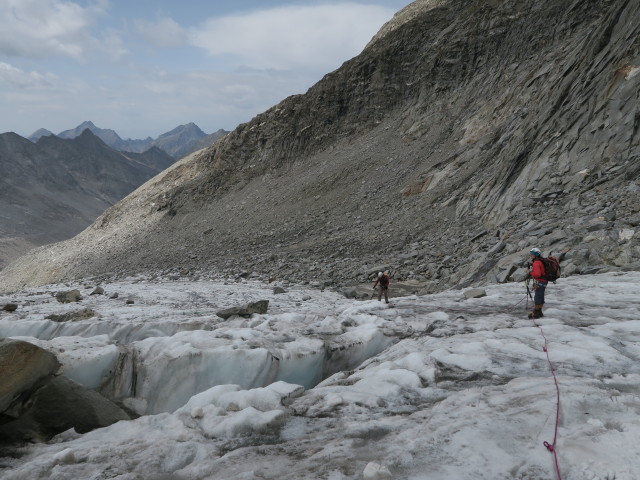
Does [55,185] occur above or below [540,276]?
above

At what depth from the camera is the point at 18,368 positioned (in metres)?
4.99

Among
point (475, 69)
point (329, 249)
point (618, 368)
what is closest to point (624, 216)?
point (618, 368)

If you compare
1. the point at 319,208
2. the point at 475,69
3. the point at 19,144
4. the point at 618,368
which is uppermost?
the point at 19,144

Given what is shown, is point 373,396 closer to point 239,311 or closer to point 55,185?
point 239,311

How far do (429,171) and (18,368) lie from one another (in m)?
25.2

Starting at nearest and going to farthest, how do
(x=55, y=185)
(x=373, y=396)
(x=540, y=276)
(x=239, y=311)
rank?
1. (x=373, y=396)
2. (x=540, y=276)
3. (x=239, y=311)
4. (x=55, y=185)

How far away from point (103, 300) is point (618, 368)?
16.3 m

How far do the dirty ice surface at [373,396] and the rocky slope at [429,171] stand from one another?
5972 millimetres

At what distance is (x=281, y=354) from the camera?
23.5 feet

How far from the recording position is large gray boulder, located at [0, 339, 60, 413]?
15.8ft

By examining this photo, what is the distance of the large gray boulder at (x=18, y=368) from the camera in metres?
4.81

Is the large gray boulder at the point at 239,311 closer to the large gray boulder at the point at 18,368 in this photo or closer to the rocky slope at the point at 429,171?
the large gray boulder at the point at 18,368

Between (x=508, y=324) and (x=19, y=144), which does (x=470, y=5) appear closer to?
(x=508, y=324)

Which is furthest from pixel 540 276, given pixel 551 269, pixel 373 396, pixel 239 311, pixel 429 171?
pixel 429 171
